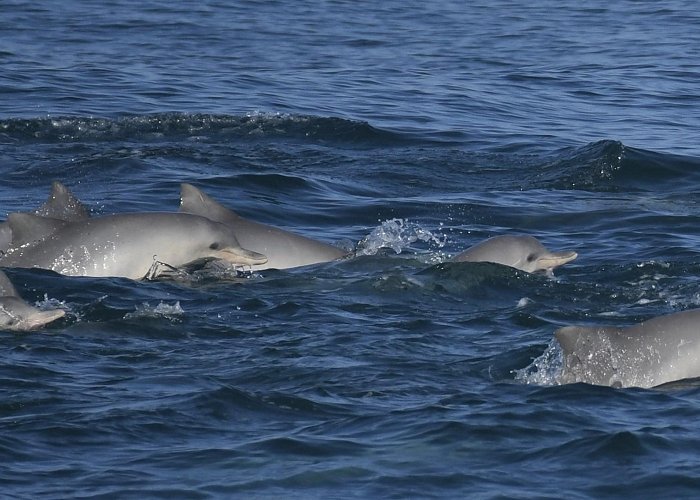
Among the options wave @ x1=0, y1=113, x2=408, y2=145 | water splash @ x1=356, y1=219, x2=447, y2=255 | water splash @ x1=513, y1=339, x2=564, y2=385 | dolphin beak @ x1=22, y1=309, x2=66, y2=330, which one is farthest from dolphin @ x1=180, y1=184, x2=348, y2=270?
wave @ x1=0, y1=113, x2=408, y2=145

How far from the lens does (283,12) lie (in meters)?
43.4

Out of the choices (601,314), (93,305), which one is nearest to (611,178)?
(601,314)

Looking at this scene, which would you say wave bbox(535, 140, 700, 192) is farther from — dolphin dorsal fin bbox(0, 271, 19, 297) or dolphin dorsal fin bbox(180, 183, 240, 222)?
dolphin dorsal fin bbox(0, 271, 19, 297)

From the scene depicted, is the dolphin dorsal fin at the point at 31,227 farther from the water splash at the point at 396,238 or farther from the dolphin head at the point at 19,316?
the water splash at the point at 396,238

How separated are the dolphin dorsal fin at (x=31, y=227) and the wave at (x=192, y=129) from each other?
30.8 feet

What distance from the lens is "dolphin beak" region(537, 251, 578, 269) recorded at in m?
15.4

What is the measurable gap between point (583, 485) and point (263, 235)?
22.8ft

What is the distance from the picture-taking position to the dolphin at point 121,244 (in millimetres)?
14430

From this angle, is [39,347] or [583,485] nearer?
[583,485]

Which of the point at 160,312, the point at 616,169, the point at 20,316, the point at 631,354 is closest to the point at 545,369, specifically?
the point at 631,354

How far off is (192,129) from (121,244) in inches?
404

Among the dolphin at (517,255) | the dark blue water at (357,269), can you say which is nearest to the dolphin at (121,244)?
the dark blue water at (357,269)

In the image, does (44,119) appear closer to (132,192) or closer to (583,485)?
(132,192)

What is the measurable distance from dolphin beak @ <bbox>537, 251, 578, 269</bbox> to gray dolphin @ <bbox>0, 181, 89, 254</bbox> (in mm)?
4739
